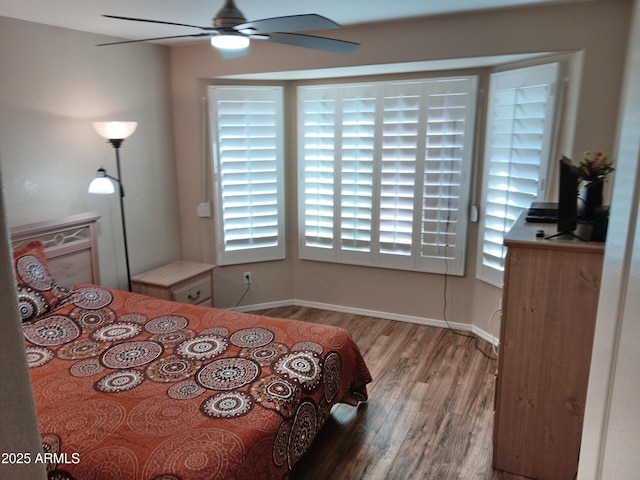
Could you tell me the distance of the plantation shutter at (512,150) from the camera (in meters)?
3.21

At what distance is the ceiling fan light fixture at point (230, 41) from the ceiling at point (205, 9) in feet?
2.36

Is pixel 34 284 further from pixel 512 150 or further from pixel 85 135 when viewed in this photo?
pixel 512 150

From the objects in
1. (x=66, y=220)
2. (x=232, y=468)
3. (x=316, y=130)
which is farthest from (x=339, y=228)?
(x=232, y=468)

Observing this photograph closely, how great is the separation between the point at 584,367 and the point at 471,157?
80.7 inches

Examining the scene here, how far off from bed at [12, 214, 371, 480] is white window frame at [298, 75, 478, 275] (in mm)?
1582

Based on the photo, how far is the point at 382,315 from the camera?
176 inches

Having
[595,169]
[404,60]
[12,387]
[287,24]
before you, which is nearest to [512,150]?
[404,60]

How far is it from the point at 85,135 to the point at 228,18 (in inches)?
82.0

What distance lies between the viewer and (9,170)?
9.95 feet

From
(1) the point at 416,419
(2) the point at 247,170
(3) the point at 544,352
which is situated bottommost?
(1) the point at 416,419

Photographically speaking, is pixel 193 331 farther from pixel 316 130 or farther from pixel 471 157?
pixel 471 157

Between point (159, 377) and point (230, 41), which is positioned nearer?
point (230, 41)

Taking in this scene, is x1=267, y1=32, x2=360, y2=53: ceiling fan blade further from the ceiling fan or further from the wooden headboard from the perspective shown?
the wooden headboard

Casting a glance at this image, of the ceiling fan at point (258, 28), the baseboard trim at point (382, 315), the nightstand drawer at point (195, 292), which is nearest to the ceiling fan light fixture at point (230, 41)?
the ceiling fan at point (258, 28)
